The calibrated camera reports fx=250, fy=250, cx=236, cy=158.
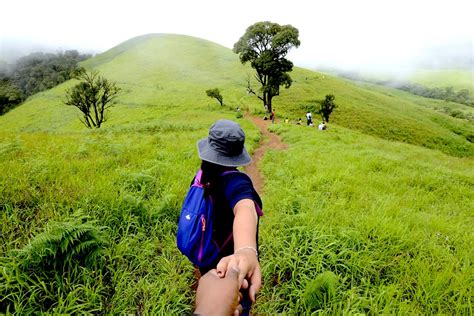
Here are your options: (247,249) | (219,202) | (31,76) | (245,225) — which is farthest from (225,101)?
(31,76)

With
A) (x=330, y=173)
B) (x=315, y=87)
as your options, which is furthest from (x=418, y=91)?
(x=330, y=173)

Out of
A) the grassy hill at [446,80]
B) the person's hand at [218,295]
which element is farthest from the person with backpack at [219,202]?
the grassy hill at [446,80]

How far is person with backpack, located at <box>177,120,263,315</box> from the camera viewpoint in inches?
80.0

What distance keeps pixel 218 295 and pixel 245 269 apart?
0.28 metres

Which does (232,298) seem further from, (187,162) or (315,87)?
(315,87)

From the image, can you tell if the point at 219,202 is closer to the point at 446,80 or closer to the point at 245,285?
the point at 245,285

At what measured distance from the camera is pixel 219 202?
7.23 ft

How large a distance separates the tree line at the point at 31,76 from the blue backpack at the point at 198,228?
103237 millimetres

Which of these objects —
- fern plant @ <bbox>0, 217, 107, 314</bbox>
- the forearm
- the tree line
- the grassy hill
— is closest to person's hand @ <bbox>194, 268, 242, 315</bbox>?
the forearm

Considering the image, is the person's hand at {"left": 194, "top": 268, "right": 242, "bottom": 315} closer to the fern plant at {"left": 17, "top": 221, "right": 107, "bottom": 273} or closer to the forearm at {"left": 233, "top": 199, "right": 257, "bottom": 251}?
the forearm at {"left": 233, "top": 199, "right": 257, "bottom": 251}

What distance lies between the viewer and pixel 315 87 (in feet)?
191

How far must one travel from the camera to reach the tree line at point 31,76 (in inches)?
3187

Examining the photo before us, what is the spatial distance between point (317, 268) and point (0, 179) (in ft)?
17.3

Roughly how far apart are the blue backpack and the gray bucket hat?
0.17 meters
